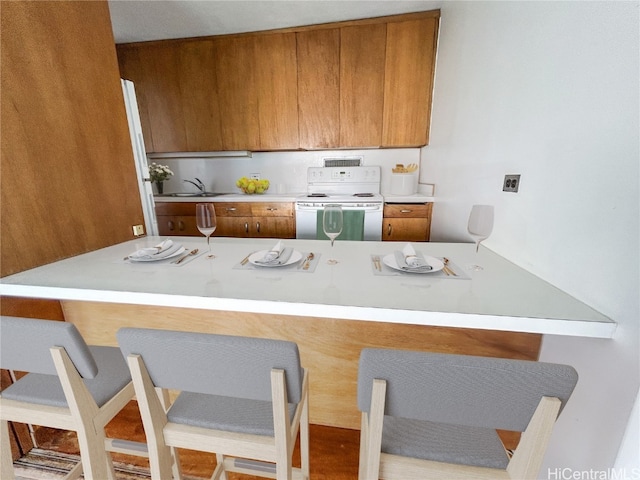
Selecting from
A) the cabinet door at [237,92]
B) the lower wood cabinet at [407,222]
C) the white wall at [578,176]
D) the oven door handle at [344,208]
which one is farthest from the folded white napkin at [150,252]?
the cabinet door at [237,92]

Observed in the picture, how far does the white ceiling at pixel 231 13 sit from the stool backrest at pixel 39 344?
8.52 feet

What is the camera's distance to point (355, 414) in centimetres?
126

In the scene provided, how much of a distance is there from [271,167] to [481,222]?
2.65 metres

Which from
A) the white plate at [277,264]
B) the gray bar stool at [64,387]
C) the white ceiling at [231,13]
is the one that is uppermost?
the white ceiling at [231,13]

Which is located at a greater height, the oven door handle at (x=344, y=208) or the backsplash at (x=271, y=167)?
the backsplash at (x=271, y=167)

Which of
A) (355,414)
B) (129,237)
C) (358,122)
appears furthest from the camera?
(358,122)

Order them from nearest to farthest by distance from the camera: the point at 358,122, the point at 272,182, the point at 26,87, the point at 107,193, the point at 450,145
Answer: the point at 26,87 < the point at 107,193 < the point at 450,145 < the point at 358,122 < the point at 272,182

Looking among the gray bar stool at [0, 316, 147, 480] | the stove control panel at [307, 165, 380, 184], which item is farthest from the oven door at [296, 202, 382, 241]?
the gray bar stool at [0, 316, 147, 480]

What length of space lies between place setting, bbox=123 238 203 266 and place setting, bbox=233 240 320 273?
0.24 metres

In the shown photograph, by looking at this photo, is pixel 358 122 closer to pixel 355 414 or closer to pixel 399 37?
pixel 399 37

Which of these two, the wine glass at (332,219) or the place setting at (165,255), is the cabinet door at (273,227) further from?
the wine glass at (332,219)

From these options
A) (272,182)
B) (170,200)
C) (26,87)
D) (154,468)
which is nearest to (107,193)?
(26,87)

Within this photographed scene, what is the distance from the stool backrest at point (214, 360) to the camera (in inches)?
21.7

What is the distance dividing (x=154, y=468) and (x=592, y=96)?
152 centimetres
